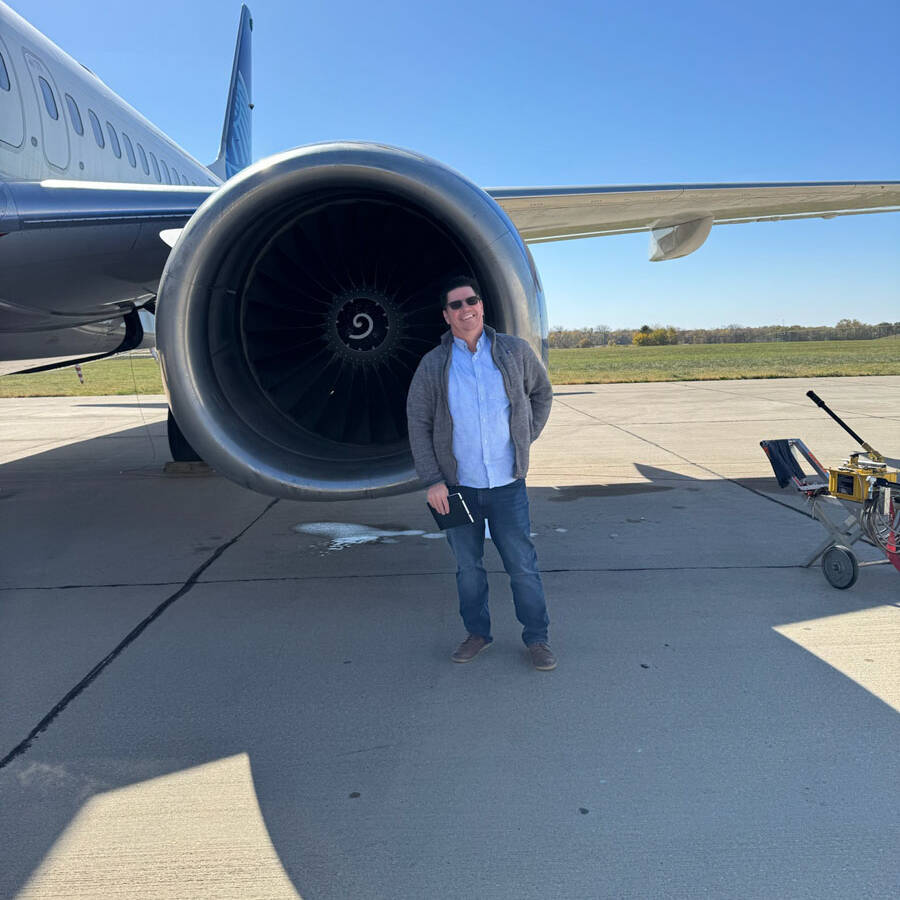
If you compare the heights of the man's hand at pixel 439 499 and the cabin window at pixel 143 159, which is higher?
the cabin window at pixel 143 159

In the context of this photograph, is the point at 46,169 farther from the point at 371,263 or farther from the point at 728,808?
the point at 728,808

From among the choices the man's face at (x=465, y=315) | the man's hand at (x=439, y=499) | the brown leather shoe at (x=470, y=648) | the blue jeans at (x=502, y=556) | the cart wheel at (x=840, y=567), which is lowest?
the brown leather shoe at (x=470, y=648)

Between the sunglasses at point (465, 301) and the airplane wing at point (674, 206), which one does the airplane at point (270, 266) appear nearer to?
the airplane wing at point (674, 206)

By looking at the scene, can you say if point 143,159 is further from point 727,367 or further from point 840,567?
point 727,367

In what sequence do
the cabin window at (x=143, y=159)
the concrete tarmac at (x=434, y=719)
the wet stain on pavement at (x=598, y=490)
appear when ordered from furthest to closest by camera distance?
the cabin window at (x=143, y=159) → the wet stain on pavement at (x=598, y=490) → the concrete tarmac at (x=434, y=719)

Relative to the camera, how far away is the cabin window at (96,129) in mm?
6098

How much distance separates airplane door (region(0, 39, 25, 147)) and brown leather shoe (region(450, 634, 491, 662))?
401cm

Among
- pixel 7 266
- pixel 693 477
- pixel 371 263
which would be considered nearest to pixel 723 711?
pixel 371 263

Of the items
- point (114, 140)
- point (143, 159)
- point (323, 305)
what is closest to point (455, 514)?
point (323, 305)

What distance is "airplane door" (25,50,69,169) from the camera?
207 inches

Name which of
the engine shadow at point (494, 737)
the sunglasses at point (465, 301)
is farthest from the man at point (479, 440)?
the engine shadow at point (494, 737)

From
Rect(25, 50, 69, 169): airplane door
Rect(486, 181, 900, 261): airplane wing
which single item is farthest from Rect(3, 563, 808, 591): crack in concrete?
Rect(25, 50, 69, 169): airplane door

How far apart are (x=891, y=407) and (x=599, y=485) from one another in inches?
333

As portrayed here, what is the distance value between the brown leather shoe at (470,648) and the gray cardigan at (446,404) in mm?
651
